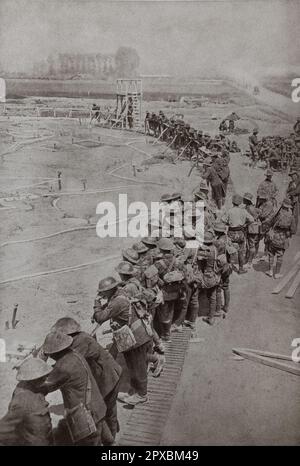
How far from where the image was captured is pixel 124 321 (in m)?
5.42

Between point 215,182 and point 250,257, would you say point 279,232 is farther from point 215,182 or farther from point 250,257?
point 215,182

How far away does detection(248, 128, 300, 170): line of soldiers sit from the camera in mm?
13352

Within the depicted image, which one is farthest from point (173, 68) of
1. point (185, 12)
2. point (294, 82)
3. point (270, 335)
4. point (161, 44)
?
point (270, 335)

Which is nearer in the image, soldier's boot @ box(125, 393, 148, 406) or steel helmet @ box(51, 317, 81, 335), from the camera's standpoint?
steel helmet @ box(51, 317, 81, 335)

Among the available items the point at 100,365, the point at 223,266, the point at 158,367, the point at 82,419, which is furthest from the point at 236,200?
the point at 82,419

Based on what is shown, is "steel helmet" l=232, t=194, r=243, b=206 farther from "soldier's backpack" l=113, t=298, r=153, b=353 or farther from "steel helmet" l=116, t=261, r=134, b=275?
"soldier's backpack" l=113, t=298, r=153, b=353

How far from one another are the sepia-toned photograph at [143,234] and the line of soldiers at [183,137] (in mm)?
62

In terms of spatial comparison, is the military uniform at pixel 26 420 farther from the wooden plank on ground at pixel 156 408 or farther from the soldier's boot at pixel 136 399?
the soldier's boot at pixel 136 399

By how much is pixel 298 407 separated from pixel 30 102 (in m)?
6.77

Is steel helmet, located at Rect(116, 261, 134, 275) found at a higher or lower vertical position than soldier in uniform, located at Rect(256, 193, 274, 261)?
higher

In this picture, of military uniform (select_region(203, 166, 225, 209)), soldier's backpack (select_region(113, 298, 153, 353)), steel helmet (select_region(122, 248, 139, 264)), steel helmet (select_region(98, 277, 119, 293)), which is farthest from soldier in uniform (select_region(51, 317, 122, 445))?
military uniform (select_region(203, 166, 225, 209))

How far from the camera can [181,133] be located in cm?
1259

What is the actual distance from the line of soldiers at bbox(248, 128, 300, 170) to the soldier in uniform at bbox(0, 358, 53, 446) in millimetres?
10089

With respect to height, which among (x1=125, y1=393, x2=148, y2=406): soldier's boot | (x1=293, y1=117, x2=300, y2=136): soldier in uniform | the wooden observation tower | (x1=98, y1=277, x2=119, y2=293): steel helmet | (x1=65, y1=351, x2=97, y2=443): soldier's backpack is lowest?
(x1=125, y1=393, x2=148, y2=406): soldier's boot
